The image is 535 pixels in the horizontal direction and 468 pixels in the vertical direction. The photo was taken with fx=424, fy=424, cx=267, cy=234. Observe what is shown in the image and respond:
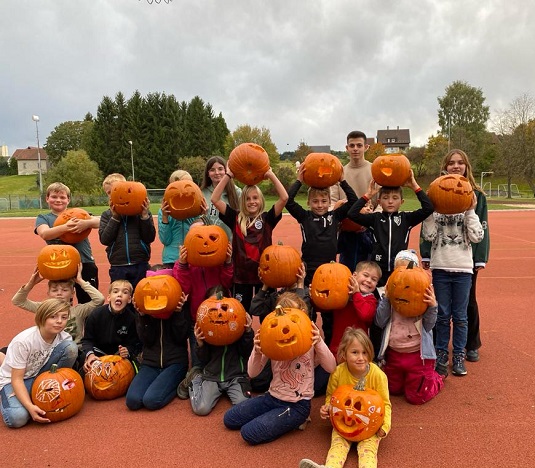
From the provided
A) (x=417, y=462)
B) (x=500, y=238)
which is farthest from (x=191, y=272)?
(x=500, y=238)

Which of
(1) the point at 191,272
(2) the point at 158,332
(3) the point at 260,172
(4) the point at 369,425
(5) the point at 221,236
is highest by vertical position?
(3) the point at 260,172

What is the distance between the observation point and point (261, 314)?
518cm

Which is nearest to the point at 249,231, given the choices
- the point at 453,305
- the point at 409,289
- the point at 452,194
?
the point at 409,289

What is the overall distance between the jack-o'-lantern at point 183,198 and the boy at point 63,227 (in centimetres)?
136

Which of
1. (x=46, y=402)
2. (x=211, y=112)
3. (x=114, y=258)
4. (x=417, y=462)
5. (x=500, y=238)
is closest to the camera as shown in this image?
(x=417, y=462)

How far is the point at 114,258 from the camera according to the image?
19.8 feet

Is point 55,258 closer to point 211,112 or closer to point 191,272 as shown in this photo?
point 191,272

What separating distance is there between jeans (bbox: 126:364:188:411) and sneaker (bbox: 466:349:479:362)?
3.86 meters

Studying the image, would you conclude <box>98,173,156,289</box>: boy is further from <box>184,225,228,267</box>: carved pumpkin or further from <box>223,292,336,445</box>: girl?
<box>223,292,336,445</box>: girl

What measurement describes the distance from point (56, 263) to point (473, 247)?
5614 mm

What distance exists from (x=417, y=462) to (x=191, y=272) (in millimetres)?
3306

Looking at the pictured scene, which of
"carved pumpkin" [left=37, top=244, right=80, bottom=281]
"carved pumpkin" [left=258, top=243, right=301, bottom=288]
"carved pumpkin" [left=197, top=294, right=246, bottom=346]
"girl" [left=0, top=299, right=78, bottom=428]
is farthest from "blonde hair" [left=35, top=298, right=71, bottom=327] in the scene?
"carved pumpkin" [left=258, top=243, right=301, bottom=288]

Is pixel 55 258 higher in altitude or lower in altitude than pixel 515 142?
lower

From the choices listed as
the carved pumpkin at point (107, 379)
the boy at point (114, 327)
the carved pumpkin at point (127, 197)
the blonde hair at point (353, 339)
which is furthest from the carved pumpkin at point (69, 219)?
the blonde hair at point (353, 339)
